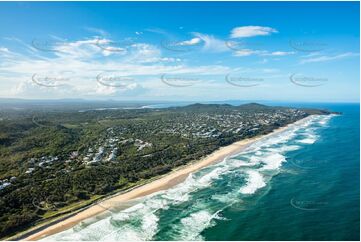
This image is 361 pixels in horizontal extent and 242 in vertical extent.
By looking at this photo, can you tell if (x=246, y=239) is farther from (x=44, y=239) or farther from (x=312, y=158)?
(x=312, y=158)

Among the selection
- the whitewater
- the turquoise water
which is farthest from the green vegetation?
the turquoise water

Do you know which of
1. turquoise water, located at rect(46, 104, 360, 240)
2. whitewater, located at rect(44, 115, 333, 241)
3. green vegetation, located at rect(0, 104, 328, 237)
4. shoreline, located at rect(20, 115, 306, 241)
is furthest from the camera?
green vegetation, located at rect(0, 104, 328, 237)

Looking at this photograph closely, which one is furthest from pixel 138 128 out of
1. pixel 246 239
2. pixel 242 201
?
pixel 246 239

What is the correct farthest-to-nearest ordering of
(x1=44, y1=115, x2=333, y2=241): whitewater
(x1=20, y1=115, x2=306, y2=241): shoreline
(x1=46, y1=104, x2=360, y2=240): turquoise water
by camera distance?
(x1=20, y1=115, x2=306, y2=241): shoreline, (x1=44, y1=115, x2=333, y2=241): whitewater, (x1=46, y1=104, x2=360, y2=240): turquoise water

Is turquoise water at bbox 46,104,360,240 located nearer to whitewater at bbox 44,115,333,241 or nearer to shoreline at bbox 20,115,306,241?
whitewater at bbox 44,115,333,241

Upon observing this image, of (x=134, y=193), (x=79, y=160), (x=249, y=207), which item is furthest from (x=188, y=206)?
(x=79, y=160)

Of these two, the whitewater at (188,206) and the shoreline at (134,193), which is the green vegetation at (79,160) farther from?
the whitewater at (188,206)

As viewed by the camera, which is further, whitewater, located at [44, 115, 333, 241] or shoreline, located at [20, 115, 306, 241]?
shoreline, located at [20, 115, 306, 241]
